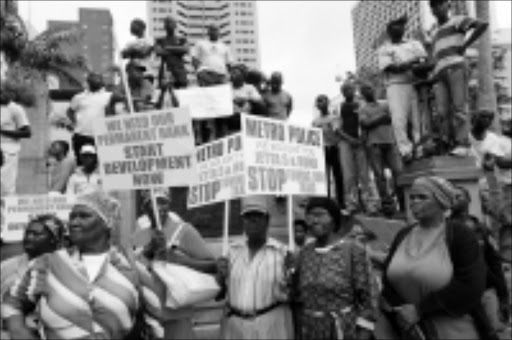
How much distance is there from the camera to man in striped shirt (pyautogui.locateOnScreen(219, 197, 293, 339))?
440 cm

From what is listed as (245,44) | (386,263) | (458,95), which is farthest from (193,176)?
(245,44)

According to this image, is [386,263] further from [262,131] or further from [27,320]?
[27,320]

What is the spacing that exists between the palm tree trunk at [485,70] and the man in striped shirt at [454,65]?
533 cm

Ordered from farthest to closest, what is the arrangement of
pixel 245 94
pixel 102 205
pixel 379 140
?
1. pixel 245 94
2. pixel 379 140
3. pixel 102 205

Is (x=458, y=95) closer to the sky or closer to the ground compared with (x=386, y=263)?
closer to the sky

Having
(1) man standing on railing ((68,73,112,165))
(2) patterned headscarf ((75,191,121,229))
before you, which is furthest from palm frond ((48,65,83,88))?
(2) patterned headscarf ((75,191,121,229))

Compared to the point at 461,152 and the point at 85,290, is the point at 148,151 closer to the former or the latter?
the point at 85,290

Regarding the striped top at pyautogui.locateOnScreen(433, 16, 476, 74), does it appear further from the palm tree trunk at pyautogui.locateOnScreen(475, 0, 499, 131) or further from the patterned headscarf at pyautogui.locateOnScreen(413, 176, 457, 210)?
the palm tree trunk at pyautogui.locateOnScreen(475, 0, 499, 131)

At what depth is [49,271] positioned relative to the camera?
390cm

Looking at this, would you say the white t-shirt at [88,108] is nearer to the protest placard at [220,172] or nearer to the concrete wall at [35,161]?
the protest placard at [220,172]

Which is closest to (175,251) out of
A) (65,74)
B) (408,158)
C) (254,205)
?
(254,205)

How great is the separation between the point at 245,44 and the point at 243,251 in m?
23.5

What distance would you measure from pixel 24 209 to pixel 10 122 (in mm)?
2481

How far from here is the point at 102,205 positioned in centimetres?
412
